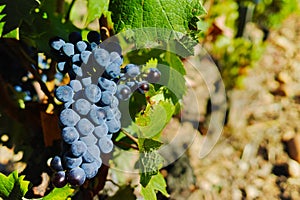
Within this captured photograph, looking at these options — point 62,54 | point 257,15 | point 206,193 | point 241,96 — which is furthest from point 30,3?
point 257,15

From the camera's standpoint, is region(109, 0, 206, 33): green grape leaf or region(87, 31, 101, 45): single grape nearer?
region(109, 0, 206, 33): green grape leaf

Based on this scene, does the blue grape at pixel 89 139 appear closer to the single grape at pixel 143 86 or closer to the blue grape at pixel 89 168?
the blue grape at pixel 89 168

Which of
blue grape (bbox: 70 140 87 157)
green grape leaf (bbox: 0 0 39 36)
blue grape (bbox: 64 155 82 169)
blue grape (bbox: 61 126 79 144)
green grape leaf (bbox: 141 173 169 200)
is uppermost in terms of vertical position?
green grape leaf (bbox: 0 0 39 36)

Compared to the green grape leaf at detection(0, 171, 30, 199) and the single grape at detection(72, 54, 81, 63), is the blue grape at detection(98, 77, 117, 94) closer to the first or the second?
the single grape at detection(72, 54, 81, 63)

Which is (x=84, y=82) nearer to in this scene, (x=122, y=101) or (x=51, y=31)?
(x=122, y=101)

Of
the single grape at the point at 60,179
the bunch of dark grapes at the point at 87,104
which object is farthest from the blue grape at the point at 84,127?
the single grape at the point at 60,179

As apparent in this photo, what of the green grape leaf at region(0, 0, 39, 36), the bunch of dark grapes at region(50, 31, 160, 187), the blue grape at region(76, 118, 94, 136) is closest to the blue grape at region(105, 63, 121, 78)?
the bunch of dark grapes at region(50, 31, 160, 187)

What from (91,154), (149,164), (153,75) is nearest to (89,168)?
(91,154)
